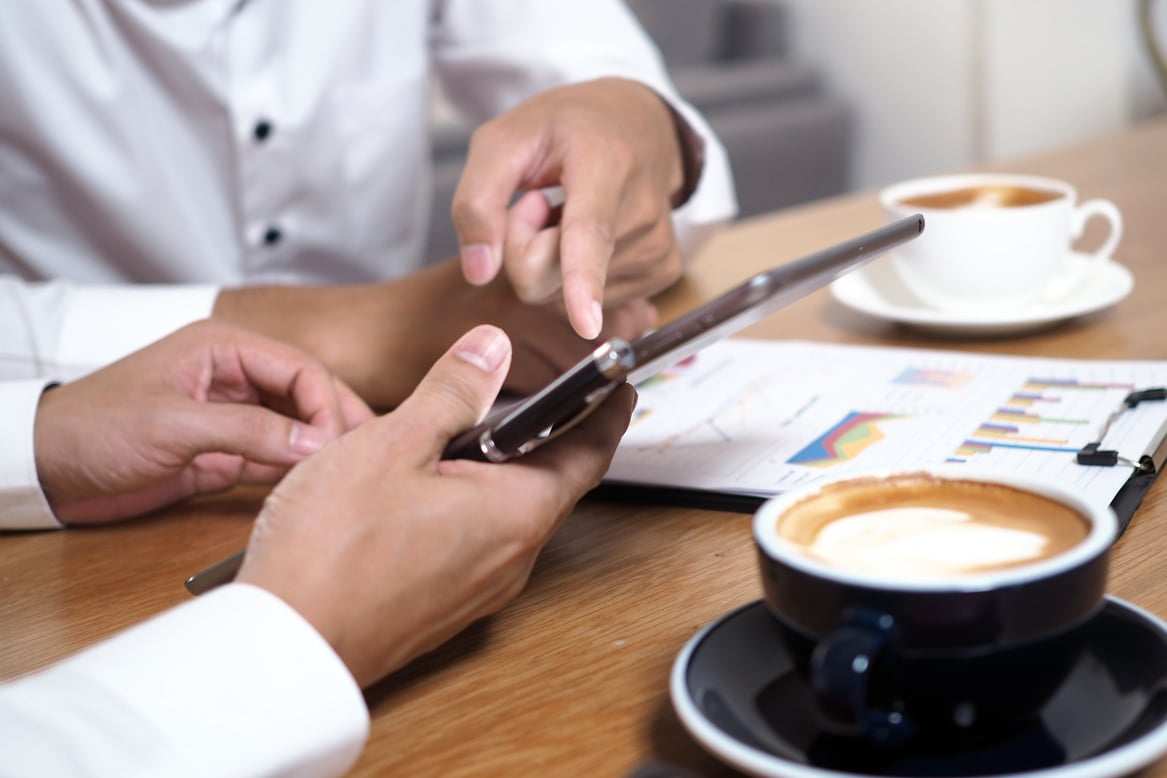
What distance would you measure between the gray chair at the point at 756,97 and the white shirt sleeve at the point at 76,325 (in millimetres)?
1858

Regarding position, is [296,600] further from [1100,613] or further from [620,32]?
[620,32]

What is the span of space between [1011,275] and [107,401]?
A: 1.85ft

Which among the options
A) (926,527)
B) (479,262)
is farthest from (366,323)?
(926,527)

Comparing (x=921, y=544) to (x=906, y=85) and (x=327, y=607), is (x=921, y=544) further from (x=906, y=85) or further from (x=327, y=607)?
(x=906, y=85)

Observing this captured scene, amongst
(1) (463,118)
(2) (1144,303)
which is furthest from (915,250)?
(1) (463,118)

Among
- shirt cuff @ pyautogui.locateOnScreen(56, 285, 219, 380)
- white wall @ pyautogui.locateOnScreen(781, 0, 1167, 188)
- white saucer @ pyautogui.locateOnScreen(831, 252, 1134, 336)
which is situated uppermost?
shirt cuff @ pyautogui.locateOnScreen(56, 285, 219, 380)

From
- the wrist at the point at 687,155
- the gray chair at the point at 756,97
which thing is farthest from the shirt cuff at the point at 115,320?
the gray chair at the point at 756,97

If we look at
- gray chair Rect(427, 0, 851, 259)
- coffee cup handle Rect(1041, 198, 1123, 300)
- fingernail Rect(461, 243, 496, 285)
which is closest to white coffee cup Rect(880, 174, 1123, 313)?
coffee cup handle Rect(1041, 198, 1123, 300)

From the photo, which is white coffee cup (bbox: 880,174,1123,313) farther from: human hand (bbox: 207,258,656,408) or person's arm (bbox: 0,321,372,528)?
person's arm (bbox: 0,321,372,528)

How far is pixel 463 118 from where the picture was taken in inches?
53.7

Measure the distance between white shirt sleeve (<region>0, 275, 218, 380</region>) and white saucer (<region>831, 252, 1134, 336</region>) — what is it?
468 millimetres

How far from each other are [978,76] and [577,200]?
8.73 ft

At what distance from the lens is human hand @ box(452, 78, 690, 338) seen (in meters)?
0.62

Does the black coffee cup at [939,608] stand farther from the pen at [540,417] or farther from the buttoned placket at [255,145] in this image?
the buttoned placket at [255,145]
